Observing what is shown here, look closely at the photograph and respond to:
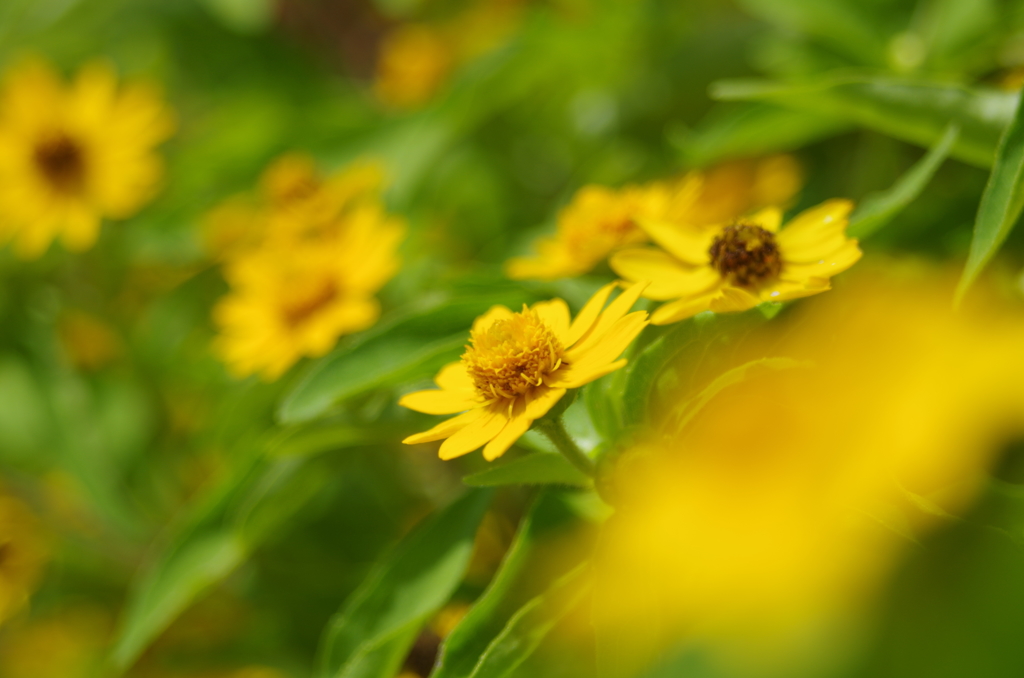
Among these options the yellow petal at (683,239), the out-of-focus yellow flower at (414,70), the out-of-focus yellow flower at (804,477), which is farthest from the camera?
the out-of-focus yellow flower at (414,70)

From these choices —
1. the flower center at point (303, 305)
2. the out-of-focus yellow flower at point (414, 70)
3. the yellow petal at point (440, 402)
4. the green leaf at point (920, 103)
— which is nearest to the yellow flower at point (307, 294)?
the flower center at point (303, 305)

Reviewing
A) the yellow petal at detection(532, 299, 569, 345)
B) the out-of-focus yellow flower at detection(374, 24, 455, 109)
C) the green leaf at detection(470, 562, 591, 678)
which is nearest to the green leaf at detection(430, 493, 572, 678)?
the green leaf at detection(470, 562, 591, 678)

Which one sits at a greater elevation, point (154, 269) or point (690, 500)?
point (154, 269)

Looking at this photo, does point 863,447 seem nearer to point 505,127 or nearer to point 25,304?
point 505,127

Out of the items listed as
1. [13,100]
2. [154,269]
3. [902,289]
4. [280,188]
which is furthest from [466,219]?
[902,289]

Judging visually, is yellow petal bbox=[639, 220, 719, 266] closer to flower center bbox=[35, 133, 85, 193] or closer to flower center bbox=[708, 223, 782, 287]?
flower center bbox=[708, 223, 782, 287]

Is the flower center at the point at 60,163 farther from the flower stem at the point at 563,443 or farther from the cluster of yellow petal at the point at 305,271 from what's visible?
the flower stem at the point at 563,443
